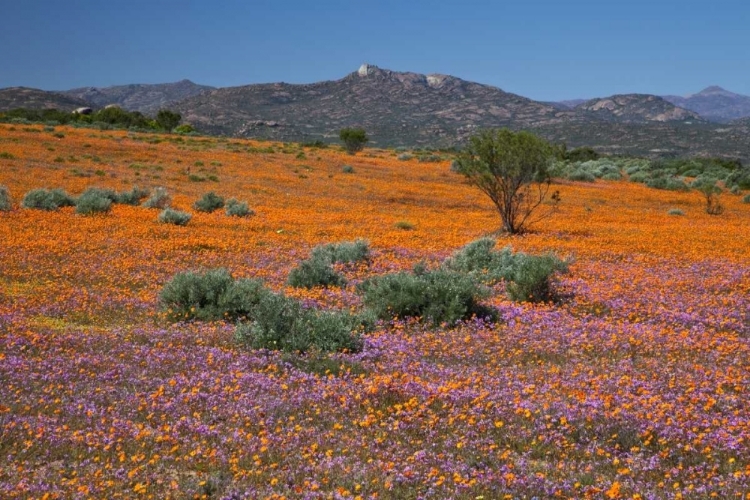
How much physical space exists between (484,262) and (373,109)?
13091cm

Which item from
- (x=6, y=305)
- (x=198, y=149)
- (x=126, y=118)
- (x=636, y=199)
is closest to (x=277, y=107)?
(x=126, y=118)

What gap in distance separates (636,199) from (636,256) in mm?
20400

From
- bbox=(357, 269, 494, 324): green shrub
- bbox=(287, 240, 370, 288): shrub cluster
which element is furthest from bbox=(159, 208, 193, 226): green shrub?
bbox=(357, 269, 494, 324): green shrub

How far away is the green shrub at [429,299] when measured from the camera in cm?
927

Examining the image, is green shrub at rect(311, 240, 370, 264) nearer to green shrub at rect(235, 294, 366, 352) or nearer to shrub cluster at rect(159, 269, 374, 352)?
shrub cluster at rect(159, 269, 374, 352)

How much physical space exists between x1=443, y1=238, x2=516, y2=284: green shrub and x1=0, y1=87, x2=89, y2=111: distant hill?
123 m

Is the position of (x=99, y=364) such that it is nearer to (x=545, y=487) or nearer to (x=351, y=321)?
(x=351, y=321)

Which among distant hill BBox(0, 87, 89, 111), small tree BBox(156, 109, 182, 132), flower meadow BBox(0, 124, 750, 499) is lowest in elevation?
flower meadow BBox(0, 124, 750, 499)

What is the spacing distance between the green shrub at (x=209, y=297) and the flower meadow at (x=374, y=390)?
1.23 ft

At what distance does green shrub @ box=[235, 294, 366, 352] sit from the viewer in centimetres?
773

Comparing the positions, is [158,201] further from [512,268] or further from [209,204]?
[512,268]

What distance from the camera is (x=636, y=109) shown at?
545 ft

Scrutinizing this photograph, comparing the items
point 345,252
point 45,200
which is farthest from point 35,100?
point 345,252

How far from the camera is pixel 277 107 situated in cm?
14025
